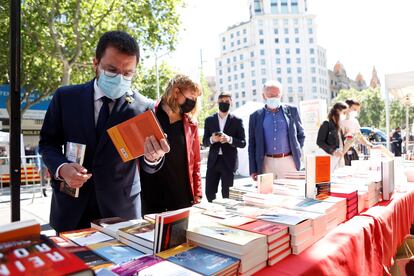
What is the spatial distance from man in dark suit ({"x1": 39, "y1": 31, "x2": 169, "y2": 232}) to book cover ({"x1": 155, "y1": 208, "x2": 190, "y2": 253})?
461 mm

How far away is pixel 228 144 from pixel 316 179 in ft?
6.97

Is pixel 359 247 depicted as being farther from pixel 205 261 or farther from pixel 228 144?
pixel 228 144

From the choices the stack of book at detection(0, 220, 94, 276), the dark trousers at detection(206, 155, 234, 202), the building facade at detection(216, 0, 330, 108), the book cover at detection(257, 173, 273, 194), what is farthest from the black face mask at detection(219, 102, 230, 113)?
the building facade at detection(216, 0, 330, 108)

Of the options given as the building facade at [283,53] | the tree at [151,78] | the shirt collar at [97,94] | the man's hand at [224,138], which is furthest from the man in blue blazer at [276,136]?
the building facade at [283,53]

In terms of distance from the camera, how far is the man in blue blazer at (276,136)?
331cm

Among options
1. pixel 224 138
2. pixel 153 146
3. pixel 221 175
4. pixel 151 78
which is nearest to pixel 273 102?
pixel 224 138

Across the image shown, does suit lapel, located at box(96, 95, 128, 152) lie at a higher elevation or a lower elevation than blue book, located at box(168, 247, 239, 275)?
higher

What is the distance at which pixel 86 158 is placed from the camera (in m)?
1.52

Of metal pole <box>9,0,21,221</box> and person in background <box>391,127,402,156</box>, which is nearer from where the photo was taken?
metal pole <box>9,0,21,221</box>

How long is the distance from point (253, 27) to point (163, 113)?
8853 centimetres

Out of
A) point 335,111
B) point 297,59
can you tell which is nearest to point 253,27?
point 297,59

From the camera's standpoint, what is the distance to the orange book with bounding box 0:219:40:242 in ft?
2.31

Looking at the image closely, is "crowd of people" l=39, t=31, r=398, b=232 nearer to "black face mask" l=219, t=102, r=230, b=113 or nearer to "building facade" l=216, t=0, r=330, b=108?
"black face mask" l=219, t=102, r=230, b=113

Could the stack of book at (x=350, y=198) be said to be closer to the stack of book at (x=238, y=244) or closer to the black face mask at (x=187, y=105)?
the stack of book at (x=238, y=244)
